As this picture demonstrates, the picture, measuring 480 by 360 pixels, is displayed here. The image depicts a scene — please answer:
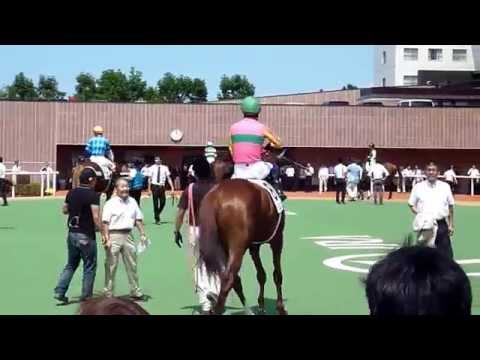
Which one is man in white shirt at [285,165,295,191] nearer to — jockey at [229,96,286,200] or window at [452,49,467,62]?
jockey at [229,96,286,200]

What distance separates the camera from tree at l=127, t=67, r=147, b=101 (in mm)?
87625

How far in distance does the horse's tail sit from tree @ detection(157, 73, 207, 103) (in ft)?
278

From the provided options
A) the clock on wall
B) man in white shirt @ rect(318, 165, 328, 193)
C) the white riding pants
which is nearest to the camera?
the white riding pants

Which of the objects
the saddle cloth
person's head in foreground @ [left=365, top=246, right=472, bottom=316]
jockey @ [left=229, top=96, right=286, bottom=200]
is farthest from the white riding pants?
person's head in foreground @ [left=365, top=246, right=472, bottom=316]

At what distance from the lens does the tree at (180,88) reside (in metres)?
93.2

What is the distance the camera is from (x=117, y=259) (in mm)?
9664

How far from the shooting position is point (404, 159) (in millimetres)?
48938

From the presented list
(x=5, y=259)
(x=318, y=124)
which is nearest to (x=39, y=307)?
(x=5, y=259)

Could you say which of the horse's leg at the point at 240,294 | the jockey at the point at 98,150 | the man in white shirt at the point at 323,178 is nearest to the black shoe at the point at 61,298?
the horse's leg at the point at 240,294

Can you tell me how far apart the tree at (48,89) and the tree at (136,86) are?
290 inches
